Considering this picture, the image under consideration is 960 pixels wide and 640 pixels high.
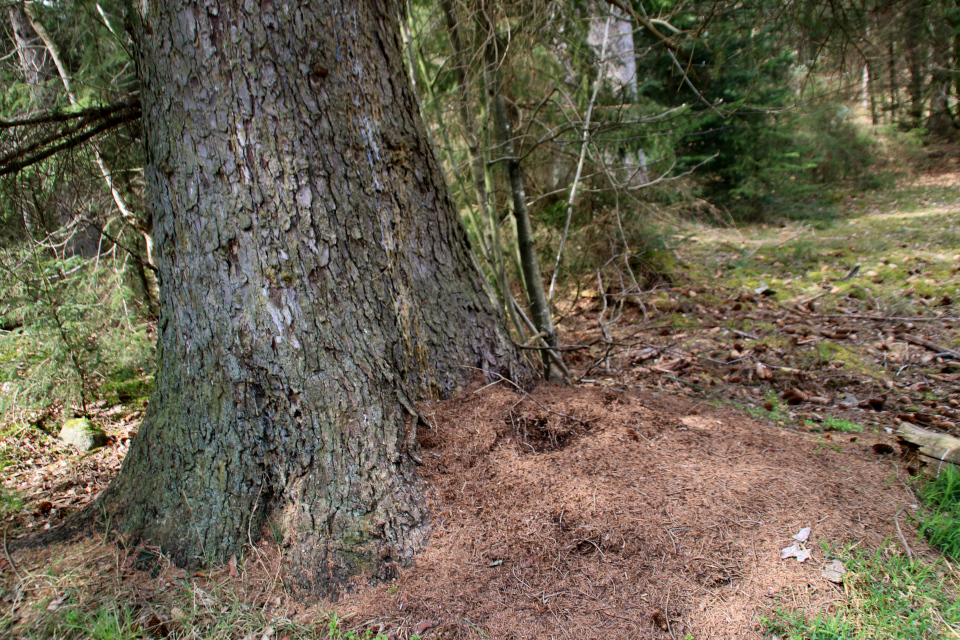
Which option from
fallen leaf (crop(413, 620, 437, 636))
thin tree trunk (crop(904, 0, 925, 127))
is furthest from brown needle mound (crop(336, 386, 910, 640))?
thin tree trunk (crop(904, 0, 925, 127))

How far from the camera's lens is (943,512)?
2.30 meters

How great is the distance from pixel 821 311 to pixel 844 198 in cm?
846

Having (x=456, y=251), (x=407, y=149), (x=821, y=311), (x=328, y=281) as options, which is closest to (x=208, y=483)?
(x=328, y=281)

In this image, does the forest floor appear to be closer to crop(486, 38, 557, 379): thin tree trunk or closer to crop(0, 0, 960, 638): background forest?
crop(0, 0, 960, 638): background forest

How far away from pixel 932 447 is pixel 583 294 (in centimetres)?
470

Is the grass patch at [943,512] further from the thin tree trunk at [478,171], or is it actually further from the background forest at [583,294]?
the thin tree trunk at [478,171]

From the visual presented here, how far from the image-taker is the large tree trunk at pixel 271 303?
2217 mm

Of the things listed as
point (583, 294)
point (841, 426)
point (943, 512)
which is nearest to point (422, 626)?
point (943, 512)

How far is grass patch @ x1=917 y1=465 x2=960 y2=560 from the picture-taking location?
213cm

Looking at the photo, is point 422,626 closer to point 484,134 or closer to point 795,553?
point 795,553

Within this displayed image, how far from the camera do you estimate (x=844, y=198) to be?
1195cm

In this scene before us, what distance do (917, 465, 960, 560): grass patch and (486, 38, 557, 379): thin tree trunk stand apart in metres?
2.26

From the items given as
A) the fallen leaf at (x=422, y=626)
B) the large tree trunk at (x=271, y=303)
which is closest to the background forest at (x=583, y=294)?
the fallen leaf at (x=422, y=626)

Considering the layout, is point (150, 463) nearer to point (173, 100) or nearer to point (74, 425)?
point (173, 100)
